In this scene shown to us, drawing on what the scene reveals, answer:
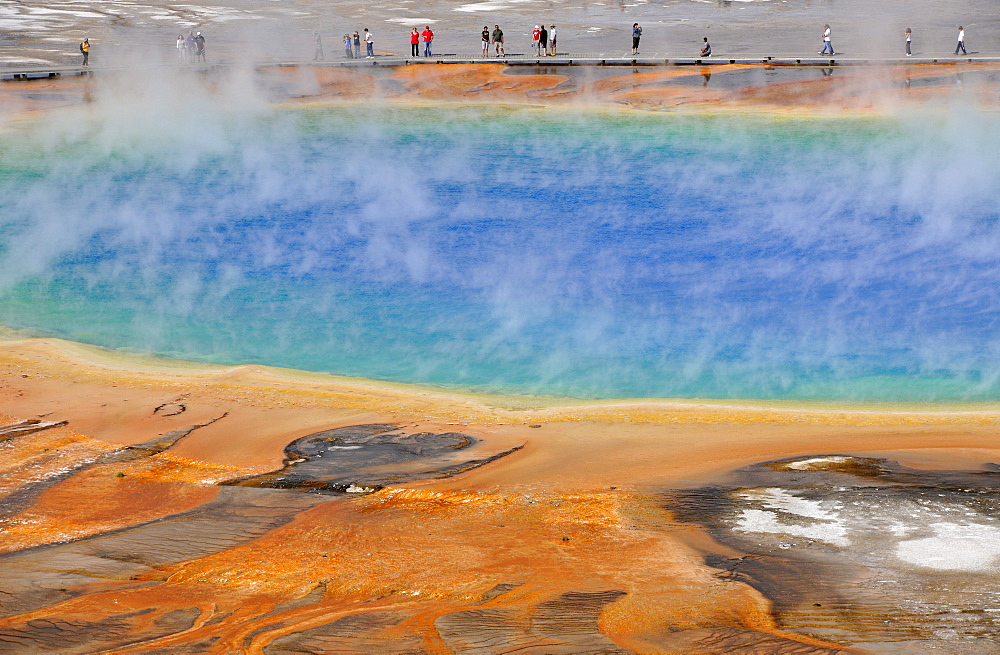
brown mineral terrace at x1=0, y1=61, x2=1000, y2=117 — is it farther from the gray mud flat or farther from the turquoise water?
the gray mud flat

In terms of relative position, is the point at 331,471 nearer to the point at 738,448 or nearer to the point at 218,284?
the point at 738,448

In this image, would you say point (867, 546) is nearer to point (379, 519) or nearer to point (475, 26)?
point (379, 519)

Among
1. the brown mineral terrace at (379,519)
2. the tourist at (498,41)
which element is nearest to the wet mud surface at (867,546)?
the brown mineral terrace at (379,519)

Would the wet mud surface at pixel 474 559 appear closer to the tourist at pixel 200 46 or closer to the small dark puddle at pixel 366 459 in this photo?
the small dark puddle at pixel 366 459

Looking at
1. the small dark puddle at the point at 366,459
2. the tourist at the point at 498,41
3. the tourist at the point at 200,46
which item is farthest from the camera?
the tourist at the point at 200,46

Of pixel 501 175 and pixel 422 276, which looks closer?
pixel 422 276

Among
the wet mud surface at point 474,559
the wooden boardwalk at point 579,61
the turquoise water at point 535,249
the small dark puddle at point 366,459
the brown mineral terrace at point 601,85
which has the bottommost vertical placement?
the small dark puddle at point 366,459

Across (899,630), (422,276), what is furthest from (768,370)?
(899,630)
